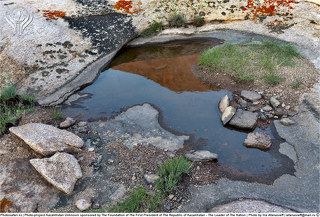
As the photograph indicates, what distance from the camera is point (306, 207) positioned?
993 cm

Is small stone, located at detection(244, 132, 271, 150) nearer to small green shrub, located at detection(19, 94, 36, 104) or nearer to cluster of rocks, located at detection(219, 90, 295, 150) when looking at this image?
cluster of rocks, located at detection(219, 90, 295, 150)

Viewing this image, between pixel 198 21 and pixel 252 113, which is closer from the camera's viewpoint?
pixel 252 113

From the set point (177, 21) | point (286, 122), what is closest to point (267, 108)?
point (286, 122)

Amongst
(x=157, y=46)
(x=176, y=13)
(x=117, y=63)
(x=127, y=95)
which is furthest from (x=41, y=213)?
(x=176, y=13)

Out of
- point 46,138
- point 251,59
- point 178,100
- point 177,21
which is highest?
point 177,21

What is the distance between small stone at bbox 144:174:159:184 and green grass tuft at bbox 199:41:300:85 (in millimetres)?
6249

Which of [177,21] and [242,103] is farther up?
[177,21]

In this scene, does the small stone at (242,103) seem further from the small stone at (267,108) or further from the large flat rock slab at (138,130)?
the large flat rock slab at (138,130)

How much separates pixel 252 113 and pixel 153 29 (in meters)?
7.43

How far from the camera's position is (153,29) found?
61.5 ft

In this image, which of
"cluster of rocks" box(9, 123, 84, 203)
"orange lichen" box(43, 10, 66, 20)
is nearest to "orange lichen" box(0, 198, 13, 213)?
"cluster of rocks" box(9, 123, 84, 203)

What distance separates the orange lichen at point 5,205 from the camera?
10039mm

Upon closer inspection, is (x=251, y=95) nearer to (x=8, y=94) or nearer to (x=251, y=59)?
(x=251, y=59)

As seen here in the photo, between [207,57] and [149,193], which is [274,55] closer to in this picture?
[207,57]
